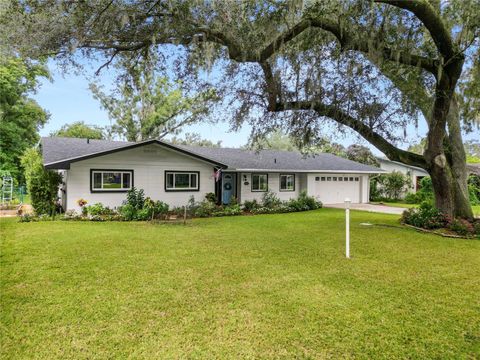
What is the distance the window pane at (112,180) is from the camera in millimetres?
12438

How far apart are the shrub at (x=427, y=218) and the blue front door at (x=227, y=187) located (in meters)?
8.50

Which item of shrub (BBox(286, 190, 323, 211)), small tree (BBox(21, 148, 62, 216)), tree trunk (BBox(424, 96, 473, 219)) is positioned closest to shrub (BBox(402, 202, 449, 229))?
tree trunk (BBox(424, 96, 473, 219))

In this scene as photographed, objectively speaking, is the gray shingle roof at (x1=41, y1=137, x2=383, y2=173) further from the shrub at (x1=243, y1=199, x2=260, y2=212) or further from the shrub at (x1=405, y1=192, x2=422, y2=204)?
the shrub at (x1=405, y1=192, x2=422, y2=204)

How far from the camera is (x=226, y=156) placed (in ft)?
57.6

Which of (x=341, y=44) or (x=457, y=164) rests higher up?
(x=341, y=44)

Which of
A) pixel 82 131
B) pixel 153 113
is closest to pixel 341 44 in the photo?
pixel 153 113

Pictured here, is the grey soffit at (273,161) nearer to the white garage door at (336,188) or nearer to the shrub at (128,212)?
the white garage door at (336,188)

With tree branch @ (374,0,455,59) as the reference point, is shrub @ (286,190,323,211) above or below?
below

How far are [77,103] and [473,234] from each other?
22.8 meters

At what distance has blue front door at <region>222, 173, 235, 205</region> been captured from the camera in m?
16.2

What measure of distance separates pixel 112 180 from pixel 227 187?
19.5 ft

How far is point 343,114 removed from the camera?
944cm

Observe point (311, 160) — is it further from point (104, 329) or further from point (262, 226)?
point (104, 329)

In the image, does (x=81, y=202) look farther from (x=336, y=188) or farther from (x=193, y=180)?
(x=336, y=188)
